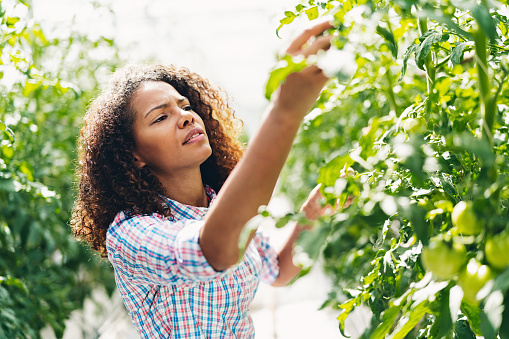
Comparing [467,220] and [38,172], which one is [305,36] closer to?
[467,220]

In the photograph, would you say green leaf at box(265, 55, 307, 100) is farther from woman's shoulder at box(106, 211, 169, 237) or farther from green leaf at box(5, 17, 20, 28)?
green leaf at box(5, 17, 20, 28)

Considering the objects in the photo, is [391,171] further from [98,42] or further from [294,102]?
[98,42]

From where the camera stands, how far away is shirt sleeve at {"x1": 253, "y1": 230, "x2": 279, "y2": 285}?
130cm

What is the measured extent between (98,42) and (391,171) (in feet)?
5.78

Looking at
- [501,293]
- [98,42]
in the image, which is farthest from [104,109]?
[98,42]

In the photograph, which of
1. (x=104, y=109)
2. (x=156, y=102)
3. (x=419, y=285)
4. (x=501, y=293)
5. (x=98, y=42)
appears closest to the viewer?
(x=501, y=293)

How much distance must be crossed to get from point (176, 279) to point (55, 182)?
1637mm

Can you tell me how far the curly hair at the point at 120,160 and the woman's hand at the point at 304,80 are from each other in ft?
1.58

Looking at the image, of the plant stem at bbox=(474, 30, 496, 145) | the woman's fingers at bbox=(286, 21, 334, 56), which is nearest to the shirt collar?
the woman's fingers at bbox=(286, 21, 334, 56)

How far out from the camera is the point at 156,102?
1.05 meters

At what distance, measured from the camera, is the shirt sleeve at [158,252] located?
0.76m

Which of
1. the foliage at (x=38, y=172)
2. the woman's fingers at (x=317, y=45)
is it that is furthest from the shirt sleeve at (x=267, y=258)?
the woman's fingers at (x=317, y=45)

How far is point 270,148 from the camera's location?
64 cm

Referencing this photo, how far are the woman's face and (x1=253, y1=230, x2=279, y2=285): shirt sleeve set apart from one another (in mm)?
297
